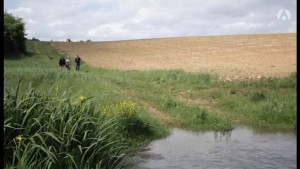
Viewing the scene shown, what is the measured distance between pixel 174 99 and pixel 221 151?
9.52 meters

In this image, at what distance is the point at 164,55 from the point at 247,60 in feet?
36.9

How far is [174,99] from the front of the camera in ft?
72.7

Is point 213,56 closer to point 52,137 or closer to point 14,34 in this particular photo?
point 14,34

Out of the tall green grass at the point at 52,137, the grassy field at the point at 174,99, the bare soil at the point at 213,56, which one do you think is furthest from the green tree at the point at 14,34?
the tall green grass at the point at 52,137

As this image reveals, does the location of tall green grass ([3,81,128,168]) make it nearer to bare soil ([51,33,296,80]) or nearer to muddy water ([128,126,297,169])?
muddy water ([128,126,297,169])

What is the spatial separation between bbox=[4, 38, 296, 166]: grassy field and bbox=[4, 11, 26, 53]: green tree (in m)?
17.2

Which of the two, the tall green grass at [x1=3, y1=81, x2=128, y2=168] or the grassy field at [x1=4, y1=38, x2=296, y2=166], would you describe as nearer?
the tall green grass at [x1=3, y1=81, x2=128, y2=168]

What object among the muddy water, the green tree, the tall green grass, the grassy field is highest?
the green tree

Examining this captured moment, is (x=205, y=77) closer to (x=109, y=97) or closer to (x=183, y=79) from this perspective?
(x=183, y=79)

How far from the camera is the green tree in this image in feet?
142

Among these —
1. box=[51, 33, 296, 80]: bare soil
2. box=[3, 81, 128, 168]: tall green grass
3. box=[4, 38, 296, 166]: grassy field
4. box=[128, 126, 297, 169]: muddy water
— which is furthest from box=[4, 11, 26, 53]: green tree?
box=[3, 81, 128, 168]: tall green grass

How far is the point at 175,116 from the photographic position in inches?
741

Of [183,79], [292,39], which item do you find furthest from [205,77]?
[292,39]

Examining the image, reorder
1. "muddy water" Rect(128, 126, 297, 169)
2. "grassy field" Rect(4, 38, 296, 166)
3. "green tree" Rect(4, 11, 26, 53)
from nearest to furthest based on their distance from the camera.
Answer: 1. "muddy water" Rect(128, 126, 297, 169)
2. "grassy field" Rect(4, 38, 296, 166)
3. "green tree" Rect(4, 11, 26, 53)
